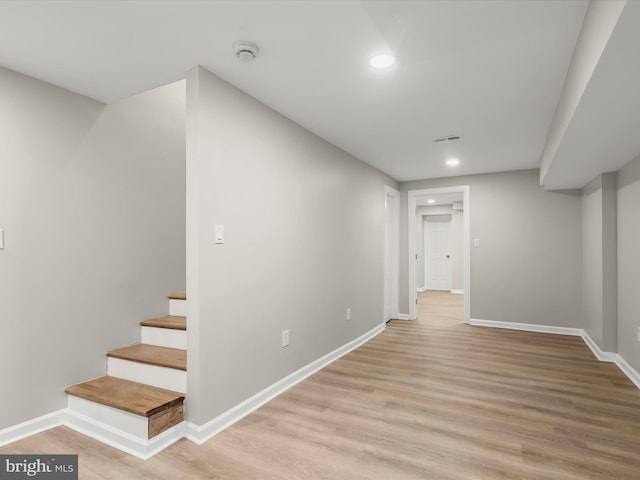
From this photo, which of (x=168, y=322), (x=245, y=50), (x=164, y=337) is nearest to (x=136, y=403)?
(x=164, y=337)

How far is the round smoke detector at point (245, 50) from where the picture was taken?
1.97m

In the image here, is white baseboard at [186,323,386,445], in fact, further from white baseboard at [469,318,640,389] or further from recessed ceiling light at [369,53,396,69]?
white baseboard at [469,318,640,389]

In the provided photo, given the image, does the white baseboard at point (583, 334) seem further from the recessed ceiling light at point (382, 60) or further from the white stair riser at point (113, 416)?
the white stair riser at point (113, 416)

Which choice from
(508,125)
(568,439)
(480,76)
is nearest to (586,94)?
(480,76)

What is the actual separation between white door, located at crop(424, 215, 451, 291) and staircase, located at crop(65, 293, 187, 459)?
8700 millimetres

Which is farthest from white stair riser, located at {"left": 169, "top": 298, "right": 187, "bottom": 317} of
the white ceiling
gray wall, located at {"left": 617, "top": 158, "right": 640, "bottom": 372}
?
gray wall, located at {"left": 617, "top": 158, "right": 640, "bottom": 372}

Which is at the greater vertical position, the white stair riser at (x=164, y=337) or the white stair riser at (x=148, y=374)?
the white stair riser at (x=164, y=337)

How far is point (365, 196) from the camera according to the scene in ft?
15.5

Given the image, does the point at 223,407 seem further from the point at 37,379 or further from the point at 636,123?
the point at 636,123

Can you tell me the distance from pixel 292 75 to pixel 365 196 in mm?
2568

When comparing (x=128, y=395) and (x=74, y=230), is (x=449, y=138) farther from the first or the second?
(x=128, y=395)

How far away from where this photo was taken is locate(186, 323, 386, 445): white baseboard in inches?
85.7

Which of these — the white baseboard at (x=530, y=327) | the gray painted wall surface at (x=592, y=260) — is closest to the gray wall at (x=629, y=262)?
the gray painted wall surface at (x=592, y=260)

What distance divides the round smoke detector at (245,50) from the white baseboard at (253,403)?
2238mm
